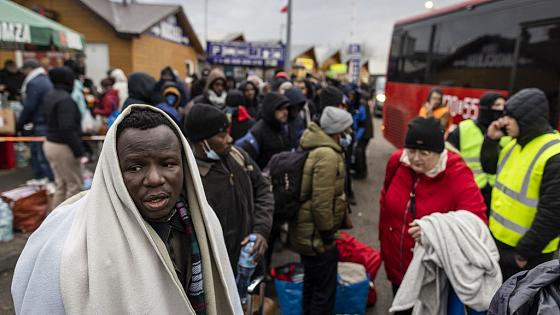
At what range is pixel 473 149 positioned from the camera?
405 cm

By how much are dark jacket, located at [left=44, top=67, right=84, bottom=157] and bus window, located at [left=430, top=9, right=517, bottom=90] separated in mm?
6496

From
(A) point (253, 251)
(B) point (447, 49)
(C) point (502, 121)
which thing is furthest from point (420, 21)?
(A) point (253, 251)

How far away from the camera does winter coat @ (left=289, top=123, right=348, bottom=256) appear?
2988 millimetres

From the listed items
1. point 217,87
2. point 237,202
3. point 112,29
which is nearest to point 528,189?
Result: point 237,202

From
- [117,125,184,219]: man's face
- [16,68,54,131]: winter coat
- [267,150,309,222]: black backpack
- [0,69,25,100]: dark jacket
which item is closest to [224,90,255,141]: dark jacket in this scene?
[267,150,309,222]: black backpack

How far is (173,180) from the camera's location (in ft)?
4.59

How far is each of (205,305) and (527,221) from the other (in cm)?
232

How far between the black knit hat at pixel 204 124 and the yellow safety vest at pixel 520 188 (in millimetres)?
2089

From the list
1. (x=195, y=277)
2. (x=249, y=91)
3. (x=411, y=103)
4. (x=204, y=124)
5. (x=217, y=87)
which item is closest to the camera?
(x=195, y=277)

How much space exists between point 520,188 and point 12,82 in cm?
1015

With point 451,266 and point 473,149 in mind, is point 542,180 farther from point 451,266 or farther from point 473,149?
point 473,149

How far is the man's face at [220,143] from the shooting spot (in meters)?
2.46

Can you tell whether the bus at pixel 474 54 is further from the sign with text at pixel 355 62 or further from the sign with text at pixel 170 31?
the sign with text at pixel 170 31

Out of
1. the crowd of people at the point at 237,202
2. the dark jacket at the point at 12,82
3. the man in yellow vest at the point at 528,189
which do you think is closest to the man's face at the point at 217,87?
the crowd of people at the point at 237,202
